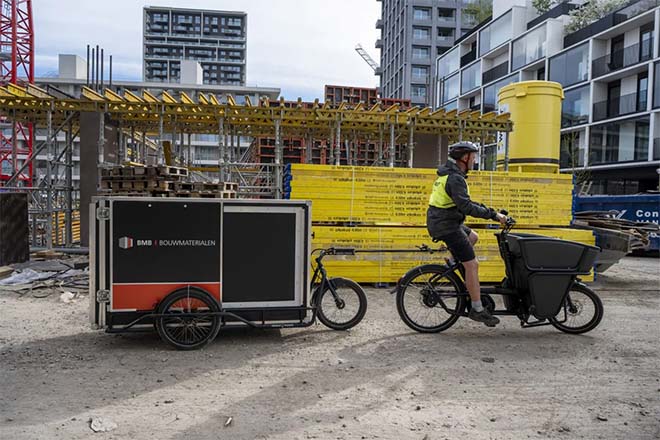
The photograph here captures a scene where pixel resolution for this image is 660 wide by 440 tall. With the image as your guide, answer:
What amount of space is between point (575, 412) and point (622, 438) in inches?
17.1

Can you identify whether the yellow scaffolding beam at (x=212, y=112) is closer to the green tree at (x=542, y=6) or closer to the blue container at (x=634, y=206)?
the blue container at (x=634, y=206)

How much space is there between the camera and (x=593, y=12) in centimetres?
3981

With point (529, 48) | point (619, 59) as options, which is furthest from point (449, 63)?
point (619, 59)

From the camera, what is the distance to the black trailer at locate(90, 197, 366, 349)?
5133 millimetres

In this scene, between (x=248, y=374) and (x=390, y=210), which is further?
(x=390, y=210)

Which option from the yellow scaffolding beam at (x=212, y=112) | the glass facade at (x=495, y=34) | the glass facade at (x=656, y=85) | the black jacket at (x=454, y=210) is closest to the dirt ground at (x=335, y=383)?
the black jacket at (x=454, y=210)

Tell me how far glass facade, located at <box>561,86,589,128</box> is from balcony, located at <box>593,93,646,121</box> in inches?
37.2

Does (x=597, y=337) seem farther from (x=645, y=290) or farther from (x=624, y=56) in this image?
(x=624, y=56)

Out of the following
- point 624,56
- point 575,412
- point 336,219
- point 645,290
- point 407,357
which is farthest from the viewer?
point 624,56

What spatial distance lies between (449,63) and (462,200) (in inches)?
2328

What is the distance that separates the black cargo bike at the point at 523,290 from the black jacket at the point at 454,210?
37 centimetres

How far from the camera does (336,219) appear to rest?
361 inches

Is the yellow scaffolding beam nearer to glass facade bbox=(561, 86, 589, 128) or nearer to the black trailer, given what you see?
the black trailer

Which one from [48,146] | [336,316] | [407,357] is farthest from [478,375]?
[48,146]
